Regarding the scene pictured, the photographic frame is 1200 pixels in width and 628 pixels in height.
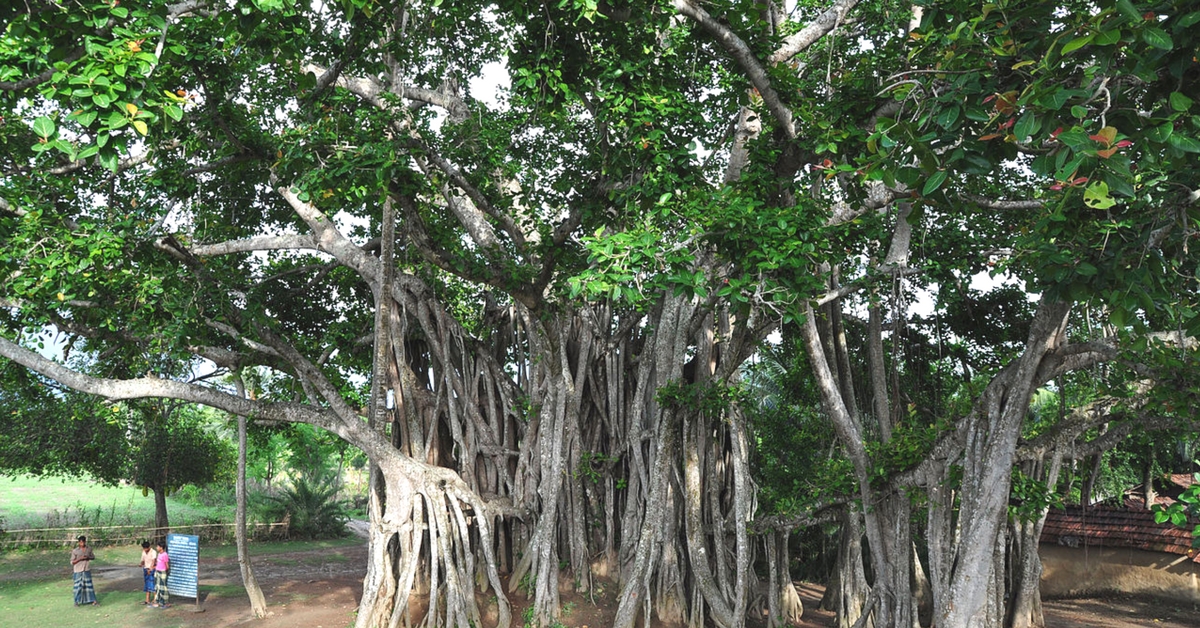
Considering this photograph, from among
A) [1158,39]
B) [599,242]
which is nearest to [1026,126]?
[1158,39]

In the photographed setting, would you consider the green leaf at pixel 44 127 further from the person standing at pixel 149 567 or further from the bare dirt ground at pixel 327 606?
the person standing at pixel 149 567

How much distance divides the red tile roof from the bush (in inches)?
601

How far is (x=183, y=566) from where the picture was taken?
10172 millimetres

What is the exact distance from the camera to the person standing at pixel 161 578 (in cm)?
1006

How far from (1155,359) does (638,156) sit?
382 cm

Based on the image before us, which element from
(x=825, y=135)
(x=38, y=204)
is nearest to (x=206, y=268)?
(x=38, y=204)

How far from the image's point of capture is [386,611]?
328 inches

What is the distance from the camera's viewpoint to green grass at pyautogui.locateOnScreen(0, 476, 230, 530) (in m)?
18.1

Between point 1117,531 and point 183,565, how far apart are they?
12.4 m

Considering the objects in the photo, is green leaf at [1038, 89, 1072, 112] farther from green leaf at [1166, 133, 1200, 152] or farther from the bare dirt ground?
the bare dirt ground

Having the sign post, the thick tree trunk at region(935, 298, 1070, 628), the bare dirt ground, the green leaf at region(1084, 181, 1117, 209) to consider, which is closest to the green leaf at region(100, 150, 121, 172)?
the green leaf at region(1084, 181, 1117, 209)

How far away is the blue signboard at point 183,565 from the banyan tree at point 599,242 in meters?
2.06

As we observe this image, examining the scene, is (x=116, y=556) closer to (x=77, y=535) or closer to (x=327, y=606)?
(x=77, y=535)

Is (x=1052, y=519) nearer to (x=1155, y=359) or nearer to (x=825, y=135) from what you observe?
(x=1155, y=359)
